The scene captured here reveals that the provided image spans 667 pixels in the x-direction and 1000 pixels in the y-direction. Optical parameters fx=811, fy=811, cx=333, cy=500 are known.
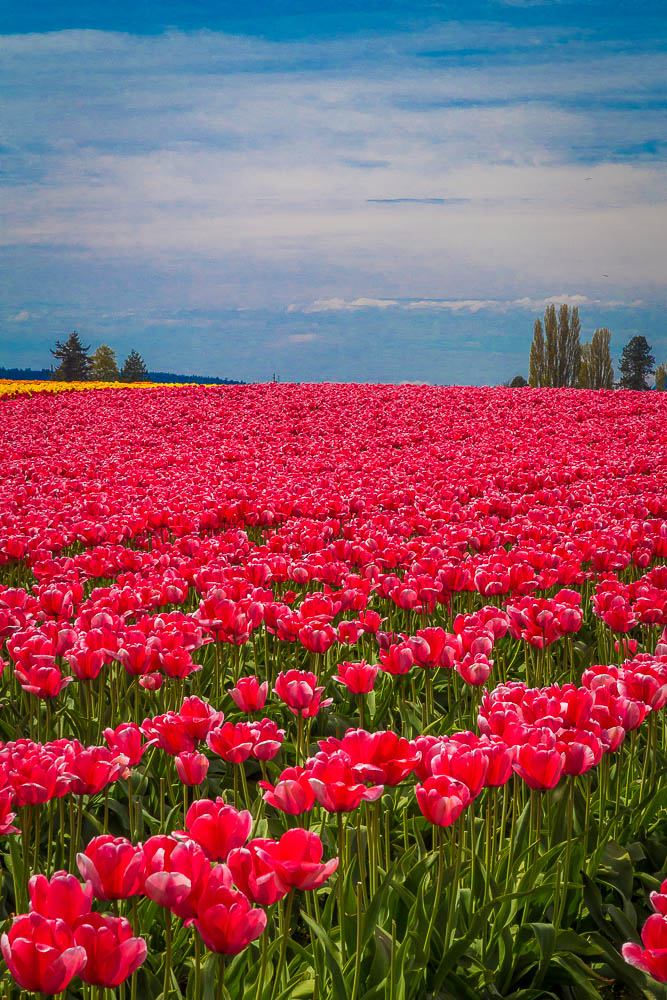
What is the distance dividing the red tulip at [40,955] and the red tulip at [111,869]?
23 centimetres

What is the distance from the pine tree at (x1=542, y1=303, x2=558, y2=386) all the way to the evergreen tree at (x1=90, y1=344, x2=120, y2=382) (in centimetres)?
4009

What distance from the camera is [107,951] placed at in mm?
1504

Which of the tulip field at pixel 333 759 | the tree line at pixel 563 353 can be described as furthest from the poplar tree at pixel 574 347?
the tulip field at pixel 333 759

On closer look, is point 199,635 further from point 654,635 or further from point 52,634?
point 654,635

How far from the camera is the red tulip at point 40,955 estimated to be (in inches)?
57.0

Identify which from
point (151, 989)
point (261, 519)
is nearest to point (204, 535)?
point (261, 519)

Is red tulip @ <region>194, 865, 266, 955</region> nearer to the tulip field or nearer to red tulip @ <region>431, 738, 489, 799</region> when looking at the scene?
the tulip field

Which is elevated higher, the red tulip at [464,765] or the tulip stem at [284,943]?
the red tulip at [464,765]

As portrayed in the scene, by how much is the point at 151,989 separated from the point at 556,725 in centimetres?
141

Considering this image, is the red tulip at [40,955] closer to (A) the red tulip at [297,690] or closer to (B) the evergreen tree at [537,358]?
(A) the red tulip at [297,690]

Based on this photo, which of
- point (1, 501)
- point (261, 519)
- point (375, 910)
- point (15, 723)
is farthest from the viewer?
point (1, 501)

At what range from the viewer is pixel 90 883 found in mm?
1627

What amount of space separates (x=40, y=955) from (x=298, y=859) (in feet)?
1.70

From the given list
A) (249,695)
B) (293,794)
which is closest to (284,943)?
(293,794)
